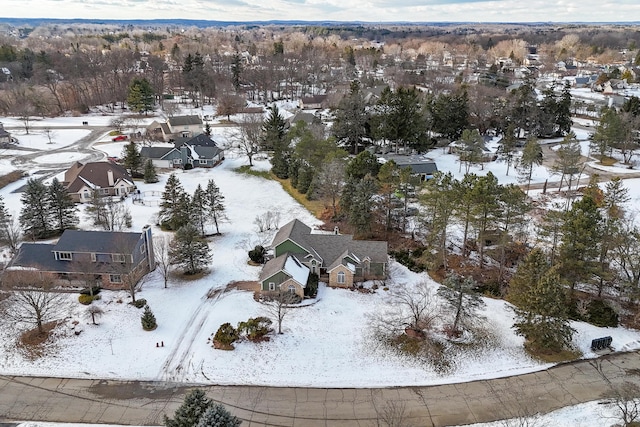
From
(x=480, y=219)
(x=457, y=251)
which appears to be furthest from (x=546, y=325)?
(x=457, y=251)

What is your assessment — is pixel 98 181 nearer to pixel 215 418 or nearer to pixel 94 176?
pixel 94 176

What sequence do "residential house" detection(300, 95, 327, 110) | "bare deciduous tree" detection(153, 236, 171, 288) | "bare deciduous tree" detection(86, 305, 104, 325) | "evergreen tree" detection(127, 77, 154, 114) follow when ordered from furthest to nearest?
1. "residential house" detection(300, 95, 327, 110)
2. "evergreen tree" detection(127, 77, 154, 114)
3. "bare deciduous tree" detection(153, 236, 171, 288)
4. "bare deciduous tree" detection(86, 305, 104, 325)

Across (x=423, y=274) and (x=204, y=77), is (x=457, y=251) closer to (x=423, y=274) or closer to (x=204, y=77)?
(x=423, y=274)

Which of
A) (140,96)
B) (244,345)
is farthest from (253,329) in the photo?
(140,96)

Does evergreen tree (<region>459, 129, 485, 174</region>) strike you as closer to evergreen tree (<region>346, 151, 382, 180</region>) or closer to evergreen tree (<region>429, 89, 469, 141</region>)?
evergreen tree (<region>429, 89, 469, 141</region>)

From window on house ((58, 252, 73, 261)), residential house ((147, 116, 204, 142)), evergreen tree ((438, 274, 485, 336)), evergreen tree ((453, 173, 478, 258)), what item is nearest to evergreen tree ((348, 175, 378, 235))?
evergreen tree ((453, 173, 478, 258))
